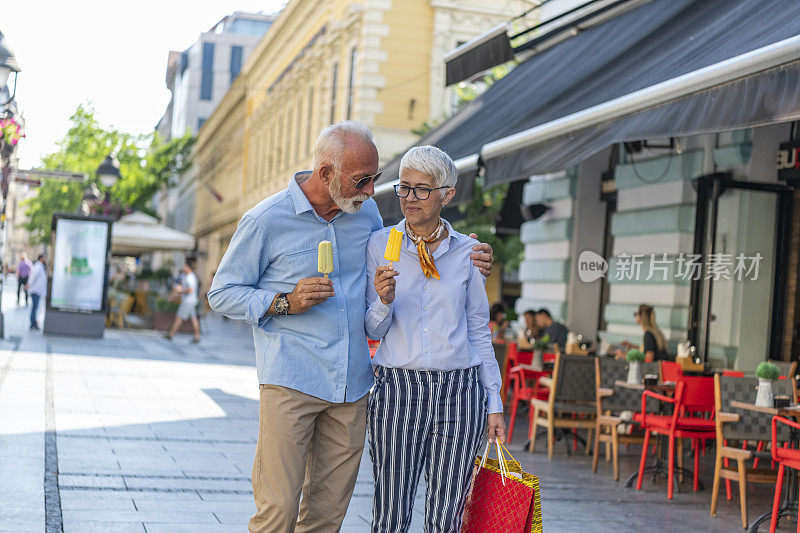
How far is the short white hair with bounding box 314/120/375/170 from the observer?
11.1 feet

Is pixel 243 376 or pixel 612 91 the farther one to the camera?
pixel 243 376

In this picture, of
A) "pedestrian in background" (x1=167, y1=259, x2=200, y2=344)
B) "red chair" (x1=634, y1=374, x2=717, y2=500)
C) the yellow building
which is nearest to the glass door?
"red chair" (x1=634, y1=374, x2=717, y2=500)

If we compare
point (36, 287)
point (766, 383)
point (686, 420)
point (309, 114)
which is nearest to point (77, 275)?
point (36, 287)

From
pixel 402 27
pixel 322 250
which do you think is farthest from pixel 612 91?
pixel 402 27

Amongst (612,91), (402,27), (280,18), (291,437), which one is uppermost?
(280,18)

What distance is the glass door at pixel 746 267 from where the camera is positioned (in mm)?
10383

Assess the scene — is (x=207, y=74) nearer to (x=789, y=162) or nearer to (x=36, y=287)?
(x=36, y=287)

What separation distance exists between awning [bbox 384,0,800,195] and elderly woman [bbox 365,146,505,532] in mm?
2476

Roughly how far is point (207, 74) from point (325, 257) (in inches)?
3067

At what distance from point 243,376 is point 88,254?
569 centimetres

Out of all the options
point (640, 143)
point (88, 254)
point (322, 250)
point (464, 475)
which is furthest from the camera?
point (88, 254)

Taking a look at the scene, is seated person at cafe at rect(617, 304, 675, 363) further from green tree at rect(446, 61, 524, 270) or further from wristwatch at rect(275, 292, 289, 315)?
green tree at rect(446, 61, 524, 270)

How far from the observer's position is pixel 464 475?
3.50m

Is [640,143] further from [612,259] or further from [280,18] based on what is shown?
[280,18]
